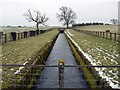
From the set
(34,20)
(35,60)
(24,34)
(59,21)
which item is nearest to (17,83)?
(35,60)

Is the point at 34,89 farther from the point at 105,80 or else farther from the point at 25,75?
the point at 105,80

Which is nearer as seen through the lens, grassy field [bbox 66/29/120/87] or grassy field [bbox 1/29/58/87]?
grassy field [bbox 66/29/120/87]

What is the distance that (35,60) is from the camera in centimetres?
1395

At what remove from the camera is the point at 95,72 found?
Answer: 10688 millimetres

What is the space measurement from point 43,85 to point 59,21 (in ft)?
398

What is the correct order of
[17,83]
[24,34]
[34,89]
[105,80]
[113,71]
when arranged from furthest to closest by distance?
[24,34], [113,71], [34,89], [105,80], [17,83]

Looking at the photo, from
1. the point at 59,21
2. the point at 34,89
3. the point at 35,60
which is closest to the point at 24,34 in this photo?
the point at 35,60

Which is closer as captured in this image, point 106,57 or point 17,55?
point 106,57

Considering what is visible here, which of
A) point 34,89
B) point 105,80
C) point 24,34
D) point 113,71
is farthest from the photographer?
point 24,34

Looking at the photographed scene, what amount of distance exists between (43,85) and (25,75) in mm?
2582

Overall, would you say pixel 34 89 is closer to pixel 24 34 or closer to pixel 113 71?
pixel 113 71

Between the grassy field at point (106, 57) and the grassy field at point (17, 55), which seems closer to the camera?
the grassy field at point (106, 57)

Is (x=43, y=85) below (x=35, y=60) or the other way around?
below

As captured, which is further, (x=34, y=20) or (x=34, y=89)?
(x=34, y=20)
